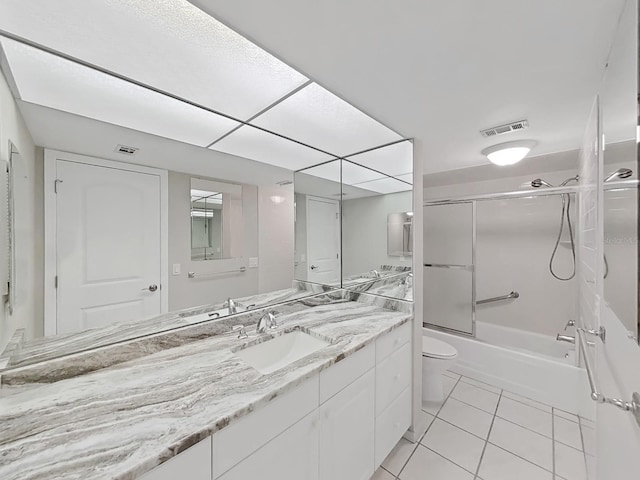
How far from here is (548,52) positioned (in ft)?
3.29

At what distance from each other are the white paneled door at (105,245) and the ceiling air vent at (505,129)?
2046mm

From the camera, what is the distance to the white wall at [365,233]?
2156 millimetres

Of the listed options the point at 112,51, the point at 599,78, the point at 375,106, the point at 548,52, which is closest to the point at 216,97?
the point at 112,51

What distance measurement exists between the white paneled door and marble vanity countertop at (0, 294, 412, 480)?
230mm

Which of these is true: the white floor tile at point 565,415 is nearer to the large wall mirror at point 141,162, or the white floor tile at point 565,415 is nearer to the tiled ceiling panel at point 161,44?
the large wall mirror at point 141,162

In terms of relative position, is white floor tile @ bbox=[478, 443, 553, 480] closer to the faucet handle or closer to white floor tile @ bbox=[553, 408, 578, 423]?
white floor tile @ bbox=[553, 408, 578, 423]

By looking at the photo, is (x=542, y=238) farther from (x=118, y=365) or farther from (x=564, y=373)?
(x=118, y=365)

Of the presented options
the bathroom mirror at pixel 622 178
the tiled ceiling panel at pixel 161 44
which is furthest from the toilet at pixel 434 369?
the tiled ceiling panel at pixel 161 44

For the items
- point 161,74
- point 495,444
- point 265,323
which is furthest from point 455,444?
point 161,74

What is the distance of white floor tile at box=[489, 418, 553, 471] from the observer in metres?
1.59

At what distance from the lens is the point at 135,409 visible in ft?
2.53

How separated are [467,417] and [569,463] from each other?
57 cm

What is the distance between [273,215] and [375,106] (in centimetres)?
87

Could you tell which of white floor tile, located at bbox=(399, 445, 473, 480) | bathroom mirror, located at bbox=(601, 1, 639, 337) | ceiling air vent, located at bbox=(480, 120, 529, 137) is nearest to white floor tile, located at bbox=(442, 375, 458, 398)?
white floor tile, located at bbox=(399, 445, 473, 480)
